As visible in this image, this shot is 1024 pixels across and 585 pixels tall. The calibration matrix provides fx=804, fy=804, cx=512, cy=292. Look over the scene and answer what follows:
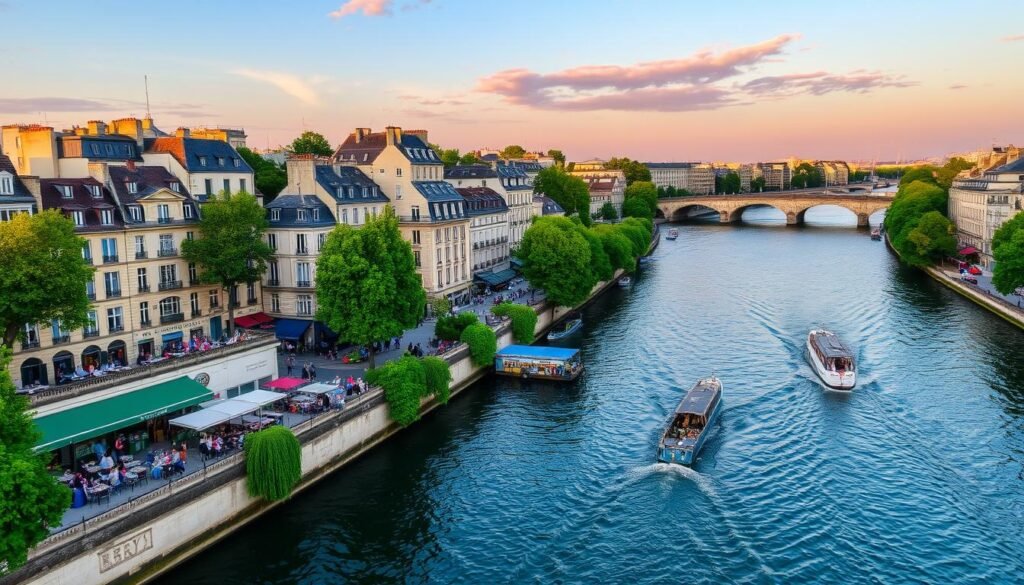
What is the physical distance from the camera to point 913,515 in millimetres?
34281

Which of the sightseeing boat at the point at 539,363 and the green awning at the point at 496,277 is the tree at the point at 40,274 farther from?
the green awning at the point at 496,277

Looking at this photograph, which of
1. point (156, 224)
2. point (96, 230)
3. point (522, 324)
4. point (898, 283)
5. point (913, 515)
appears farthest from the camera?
point (898, 283)

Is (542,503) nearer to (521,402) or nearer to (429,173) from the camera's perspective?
(521,402)

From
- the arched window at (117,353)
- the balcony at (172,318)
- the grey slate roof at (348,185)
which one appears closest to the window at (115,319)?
the arched window at (117,353)

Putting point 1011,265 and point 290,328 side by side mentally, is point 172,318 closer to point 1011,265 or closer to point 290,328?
point 290,328

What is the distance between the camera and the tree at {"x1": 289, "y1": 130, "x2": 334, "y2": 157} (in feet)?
335

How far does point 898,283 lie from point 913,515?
6690 centimetres

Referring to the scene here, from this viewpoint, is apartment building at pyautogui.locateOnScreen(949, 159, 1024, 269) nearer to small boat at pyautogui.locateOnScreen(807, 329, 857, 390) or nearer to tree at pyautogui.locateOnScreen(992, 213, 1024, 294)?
tree at pyautogui.locateOnScreen(992, 213, 1024, 294)

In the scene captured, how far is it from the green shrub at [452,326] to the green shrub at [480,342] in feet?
5.27

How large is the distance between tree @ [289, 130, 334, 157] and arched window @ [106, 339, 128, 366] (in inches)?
2357

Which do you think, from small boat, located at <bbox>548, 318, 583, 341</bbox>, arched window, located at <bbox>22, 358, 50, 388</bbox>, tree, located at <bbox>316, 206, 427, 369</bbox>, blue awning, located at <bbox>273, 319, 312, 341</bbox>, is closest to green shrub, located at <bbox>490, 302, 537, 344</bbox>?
small boat, located at <bbox>548, 318, 583, 341</bbox>

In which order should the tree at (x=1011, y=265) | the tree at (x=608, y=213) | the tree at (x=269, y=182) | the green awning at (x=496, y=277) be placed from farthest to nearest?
the tree at (x=608, y=213) < the green awning at (x=496, y=277) < the tree at (x=269, y=182) < the tree at (x=1011, y=265)

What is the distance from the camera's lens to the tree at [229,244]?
4931cm

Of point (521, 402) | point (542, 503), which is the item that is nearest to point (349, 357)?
point (521, 402)
